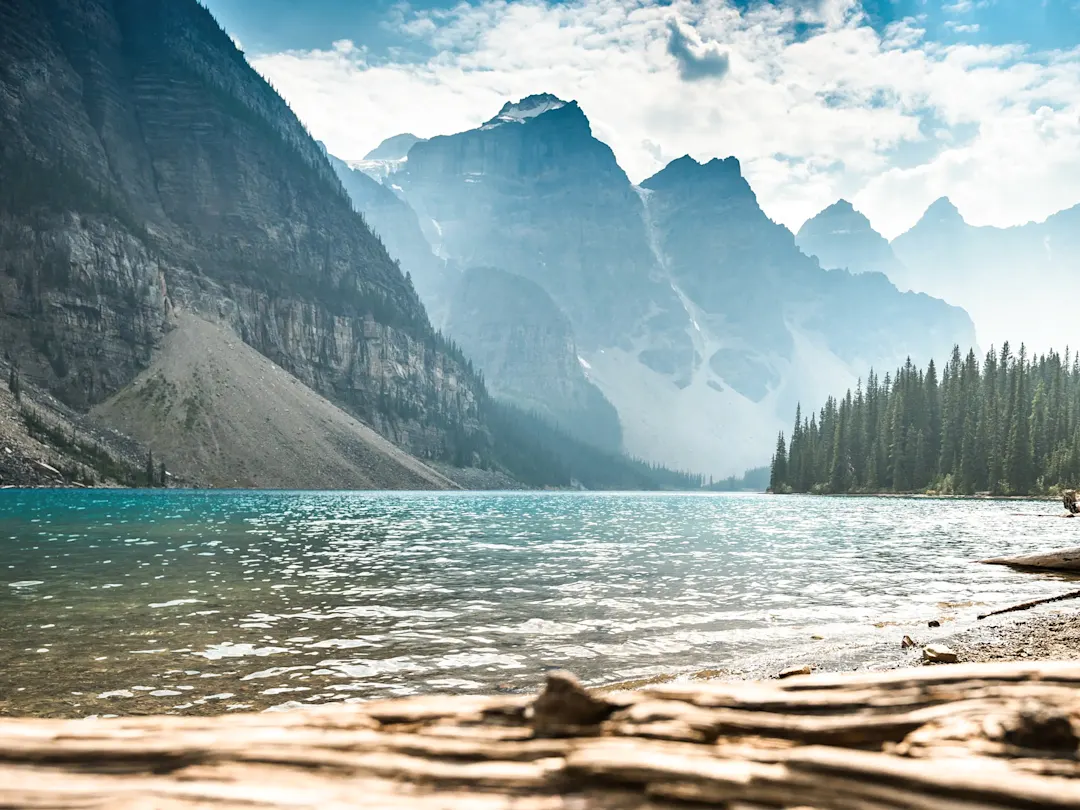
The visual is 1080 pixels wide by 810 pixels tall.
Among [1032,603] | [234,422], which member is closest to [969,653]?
[1032,603]

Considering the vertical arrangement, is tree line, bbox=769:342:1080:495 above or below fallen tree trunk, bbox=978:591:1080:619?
above

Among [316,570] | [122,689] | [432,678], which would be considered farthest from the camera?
[316,570]

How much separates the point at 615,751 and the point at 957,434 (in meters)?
161

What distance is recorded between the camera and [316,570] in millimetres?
28234

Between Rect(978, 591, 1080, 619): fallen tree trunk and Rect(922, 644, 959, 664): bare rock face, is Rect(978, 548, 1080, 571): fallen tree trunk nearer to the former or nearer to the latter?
Rect(978, 591, 1080, 619): fallen tree trunk

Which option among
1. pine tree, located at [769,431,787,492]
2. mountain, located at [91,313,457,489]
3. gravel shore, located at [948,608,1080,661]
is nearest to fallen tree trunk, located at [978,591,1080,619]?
gravel shore, located at [948,608,1080,661]

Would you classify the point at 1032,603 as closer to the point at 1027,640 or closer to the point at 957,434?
the point at 1027,640

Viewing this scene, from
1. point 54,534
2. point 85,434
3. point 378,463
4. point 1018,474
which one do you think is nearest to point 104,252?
point 85,434

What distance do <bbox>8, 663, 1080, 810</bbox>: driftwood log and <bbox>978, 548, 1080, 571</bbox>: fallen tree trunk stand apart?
3123 centimetres

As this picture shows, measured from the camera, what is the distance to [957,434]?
461ft

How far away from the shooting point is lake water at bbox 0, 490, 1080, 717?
13.2m

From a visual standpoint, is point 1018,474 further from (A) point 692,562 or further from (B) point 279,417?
(B) point 279,417

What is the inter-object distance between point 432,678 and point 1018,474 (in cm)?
13784

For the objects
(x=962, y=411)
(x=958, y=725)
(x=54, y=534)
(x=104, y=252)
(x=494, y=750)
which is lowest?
(x=54, y=534)
